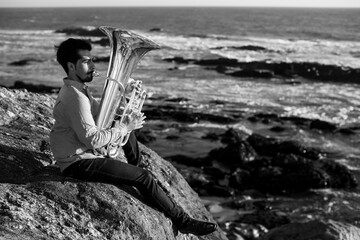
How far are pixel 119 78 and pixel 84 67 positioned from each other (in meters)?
0.42

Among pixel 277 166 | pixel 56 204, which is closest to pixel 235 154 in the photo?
pixel 277 166

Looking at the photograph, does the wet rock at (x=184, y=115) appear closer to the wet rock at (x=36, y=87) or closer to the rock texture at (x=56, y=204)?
the wet rock at (x=36, y=87)

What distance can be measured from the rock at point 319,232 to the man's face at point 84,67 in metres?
5.55

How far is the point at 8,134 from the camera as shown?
5.43m

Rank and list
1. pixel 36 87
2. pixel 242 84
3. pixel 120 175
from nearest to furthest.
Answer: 1. pixel 120 175
2. pixel 36 87
3. pixel 242 84

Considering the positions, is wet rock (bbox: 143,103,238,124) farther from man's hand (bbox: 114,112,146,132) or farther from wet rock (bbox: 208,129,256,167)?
man's hand (bbox: 114,112,146,132)

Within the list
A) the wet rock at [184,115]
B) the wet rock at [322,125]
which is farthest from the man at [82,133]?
the wet rock at [184,115]

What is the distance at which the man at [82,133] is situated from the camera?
169 inches

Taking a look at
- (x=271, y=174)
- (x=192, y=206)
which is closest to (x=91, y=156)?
(x=192, y=206)

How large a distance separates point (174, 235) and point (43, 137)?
1972 mm

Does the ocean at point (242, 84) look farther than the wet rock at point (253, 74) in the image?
No

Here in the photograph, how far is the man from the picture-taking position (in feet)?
14.1

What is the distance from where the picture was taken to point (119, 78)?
4734mm

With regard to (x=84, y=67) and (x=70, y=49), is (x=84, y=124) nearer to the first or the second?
(x=84, y=67)
